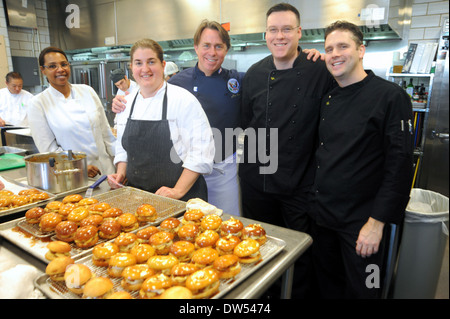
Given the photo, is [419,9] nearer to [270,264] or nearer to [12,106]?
[270,264]

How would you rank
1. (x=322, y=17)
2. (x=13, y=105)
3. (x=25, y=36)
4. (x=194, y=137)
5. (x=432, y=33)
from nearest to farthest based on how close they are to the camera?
(x=194, y=137)
(x=322, y=17)
(x=432, y=33)
(x=13, y=105)
(x=25, y=36)

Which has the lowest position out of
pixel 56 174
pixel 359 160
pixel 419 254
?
pixel 419 254

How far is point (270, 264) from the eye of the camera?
3.43ft

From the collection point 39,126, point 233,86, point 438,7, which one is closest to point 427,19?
point 438,7

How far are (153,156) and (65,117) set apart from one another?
106cm

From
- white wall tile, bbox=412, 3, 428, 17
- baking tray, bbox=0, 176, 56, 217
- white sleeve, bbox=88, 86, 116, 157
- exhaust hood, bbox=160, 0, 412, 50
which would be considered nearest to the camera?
baking tray, bbox=0, 176, 56, 217

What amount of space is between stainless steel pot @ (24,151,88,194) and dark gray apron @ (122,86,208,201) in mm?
290

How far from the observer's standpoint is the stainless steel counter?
0.92m

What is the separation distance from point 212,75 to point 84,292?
181cm

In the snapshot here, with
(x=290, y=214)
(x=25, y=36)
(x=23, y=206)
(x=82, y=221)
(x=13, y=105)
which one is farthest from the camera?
(x=25, y=36)

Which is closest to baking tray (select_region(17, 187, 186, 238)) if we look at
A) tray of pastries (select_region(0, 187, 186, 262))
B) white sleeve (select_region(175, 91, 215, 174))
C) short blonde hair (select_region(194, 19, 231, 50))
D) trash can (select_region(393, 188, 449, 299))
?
tray of pastries (select_region(0, 187, 186, 262))

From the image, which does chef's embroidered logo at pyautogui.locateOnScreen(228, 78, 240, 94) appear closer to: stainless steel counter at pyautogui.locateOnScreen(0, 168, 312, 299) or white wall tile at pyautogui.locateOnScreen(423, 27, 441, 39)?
stainless steel counter at pyautogui.locateOnScreen(0, 168, 312, 299)
